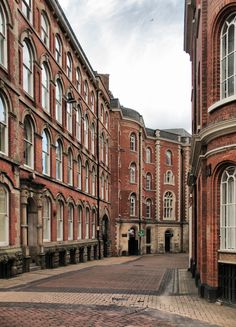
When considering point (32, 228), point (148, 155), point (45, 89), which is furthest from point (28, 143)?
point (148, 155)

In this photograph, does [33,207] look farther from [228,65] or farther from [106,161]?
[106,161]

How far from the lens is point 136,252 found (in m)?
51.6

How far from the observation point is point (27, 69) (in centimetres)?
2164

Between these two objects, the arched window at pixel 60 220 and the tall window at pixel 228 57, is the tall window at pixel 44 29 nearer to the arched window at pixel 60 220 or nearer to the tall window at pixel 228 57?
the arched window at pixel 60 220

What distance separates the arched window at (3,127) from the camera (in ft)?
58.5

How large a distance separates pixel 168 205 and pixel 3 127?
44.9m

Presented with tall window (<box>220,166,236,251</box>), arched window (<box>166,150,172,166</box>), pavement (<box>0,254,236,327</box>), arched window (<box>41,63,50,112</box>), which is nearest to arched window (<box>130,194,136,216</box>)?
arched window (<box>166,150,172,166</box>)

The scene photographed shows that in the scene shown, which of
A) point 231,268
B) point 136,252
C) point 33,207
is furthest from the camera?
point 136,252

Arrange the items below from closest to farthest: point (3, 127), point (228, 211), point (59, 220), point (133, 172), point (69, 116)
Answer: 1. point (228, 211)
2. point (3, 127)
3. point (59, 220)
4. point (69, 116)
5. point (133, 172)

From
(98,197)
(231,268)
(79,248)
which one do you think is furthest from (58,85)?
(231,268)

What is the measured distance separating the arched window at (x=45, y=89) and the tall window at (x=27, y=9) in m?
3.07

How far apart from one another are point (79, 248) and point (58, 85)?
11.2m

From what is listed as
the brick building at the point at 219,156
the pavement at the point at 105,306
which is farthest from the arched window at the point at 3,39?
the brick building at the point at 219,156

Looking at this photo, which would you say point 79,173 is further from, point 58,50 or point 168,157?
point 168,157
